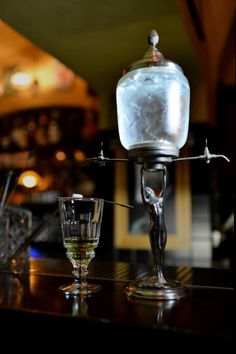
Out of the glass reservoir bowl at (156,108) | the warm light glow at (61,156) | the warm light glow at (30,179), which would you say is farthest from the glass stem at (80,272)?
Answer: the warm light glow at (30,179)

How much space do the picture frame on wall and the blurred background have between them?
0.02 meters

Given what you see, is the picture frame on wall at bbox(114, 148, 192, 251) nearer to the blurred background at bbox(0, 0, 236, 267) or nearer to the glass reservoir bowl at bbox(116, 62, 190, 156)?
the blurred background at bbox(0, 0, 236, 267)

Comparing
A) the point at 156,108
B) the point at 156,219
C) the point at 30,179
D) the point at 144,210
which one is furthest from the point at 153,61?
the point at 30,179

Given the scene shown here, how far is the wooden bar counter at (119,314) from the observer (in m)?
0.63

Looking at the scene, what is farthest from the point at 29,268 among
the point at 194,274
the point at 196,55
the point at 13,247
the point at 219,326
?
the point at 196,55

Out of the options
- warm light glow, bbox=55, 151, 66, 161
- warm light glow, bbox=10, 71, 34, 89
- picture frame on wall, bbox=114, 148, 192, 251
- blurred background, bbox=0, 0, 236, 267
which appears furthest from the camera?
warm light glow, bbox=55, 151, 66, 161

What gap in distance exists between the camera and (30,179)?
4477 mm

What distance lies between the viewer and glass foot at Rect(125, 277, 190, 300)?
0.82 m

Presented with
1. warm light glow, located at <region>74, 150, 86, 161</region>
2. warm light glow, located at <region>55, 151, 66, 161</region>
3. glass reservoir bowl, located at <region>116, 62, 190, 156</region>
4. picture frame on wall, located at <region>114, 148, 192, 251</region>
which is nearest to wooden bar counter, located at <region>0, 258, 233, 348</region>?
glass reservoir bowl, located at <region>116, 62, 190, 156</region>

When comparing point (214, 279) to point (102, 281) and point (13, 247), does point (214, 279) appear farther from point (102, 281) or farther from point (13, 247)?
point (13, 247)

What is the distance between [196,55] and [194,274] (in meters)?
1.76

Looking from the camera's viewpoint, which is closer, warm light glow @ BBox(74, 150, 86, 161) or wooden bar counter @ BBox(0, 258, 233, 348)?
wooden bar counter @ BBox(0, 258, 233, 348)

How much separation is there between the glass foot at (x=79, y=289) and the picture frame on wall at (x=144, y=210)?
255 centimetres

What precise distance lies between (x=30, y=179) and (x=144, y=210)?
59.2 inches
